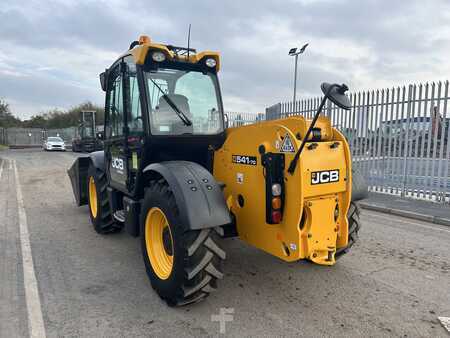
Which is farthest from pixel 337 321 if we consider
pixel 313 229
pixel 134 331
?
pixel 134 331

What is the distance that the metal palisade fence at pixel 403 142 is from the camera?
792cm

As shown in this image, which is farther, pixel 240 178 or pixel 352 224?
pixel 352 224

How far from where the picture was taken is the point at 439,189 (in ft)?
26.2

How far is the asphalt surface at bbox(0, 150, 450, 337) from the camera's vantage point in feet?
9.41

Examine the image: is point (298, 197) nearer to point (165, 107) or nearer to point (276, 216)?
point (276, 216)

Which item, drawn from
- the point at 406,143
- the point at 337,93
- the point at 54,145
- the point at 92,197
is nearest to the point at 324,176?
the point at 337,93

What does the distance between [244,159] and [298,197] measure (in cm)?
78

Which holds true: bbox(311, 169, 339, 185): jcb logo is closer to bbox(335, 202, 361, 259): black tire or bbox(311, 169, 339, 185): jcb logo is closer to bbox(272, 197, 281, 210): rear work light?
bbox(272, 197, 281, 210): rear work light

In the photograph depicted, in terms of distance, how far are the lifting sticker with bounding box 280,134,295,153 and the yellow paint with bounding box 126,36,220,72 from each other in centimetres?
168

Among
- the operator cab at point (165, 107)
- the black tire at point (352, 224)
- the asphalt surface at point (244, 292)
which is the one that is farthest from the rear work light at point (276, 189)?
the black tire at point (352, 224)

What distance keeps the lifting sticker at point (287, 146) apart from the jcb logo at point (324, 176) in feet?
0.93

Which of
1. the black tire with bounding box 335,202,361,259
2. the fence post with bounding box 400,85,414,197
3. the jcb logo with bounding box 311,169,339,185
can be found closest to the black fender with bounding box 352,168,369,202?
the black tire with bounding box 335,202,361,259

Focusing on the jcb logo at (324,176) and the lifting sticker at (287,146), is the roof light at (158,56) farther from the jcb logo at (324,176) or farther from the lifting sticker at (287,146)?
the jcb logo at (324,176)

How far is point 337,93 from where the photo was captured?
2656 millimetres
